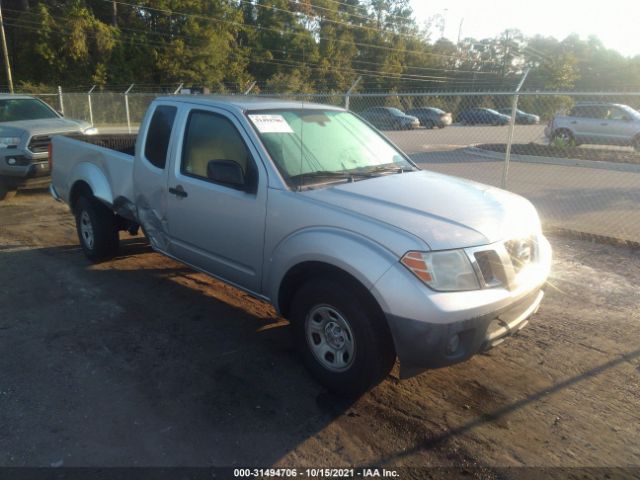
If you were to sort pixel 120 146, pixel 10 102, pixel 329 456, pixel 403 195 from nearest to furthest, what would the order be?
1. pixel 329 456
2. pixel 403 195
3. pixel 120 146
4. pixel 10 102

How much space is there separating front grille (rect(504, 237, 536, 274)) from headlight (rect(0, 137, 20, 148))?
893 centimetres

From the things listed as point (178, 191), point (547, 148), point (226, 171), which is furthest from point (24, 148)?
point (547, 148)

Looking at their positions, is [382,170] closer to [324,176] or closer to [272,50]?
[324,176]

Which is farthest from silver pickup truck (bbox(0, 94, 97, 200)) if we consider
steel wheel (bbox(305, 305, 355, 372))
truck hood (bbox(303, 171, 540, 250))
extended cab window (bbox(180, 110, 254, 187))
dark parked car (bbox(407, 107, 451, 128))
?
dark parked car (bbox(407, 107, 451, 128))

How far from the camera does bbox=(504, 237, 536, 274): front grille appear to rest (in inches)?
130

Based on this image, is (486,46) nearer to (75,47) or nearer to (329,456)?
(75,47)

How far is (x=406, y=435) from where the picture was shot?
3.07m

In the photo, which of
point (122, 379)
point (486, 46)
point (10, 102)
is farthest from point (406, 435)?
point (486, 46)

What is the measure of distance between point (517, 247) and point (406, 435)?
1380 mm

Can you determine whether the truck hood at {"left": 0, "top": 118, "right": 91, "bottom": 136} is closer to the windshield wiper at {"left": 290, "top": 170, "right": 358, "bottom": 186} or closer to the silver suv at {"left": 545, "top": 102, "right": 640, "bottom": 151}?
the windshield wiper at {"left": 290, "top": 170, "right": 358, "bottom": 186}

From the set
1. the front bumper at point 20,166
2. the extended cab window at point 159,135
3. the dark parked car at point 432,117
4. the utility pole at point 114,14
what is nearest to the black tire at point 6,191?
the front bumper at point 20,166

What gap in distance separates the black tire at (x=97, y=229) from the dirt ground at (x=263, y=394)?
66 cm

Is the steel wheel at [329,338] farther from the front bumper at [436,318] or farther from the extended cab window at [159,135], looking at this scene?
the extended cab window at [159,135]

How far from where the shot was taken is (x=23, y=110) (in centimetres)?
1048
